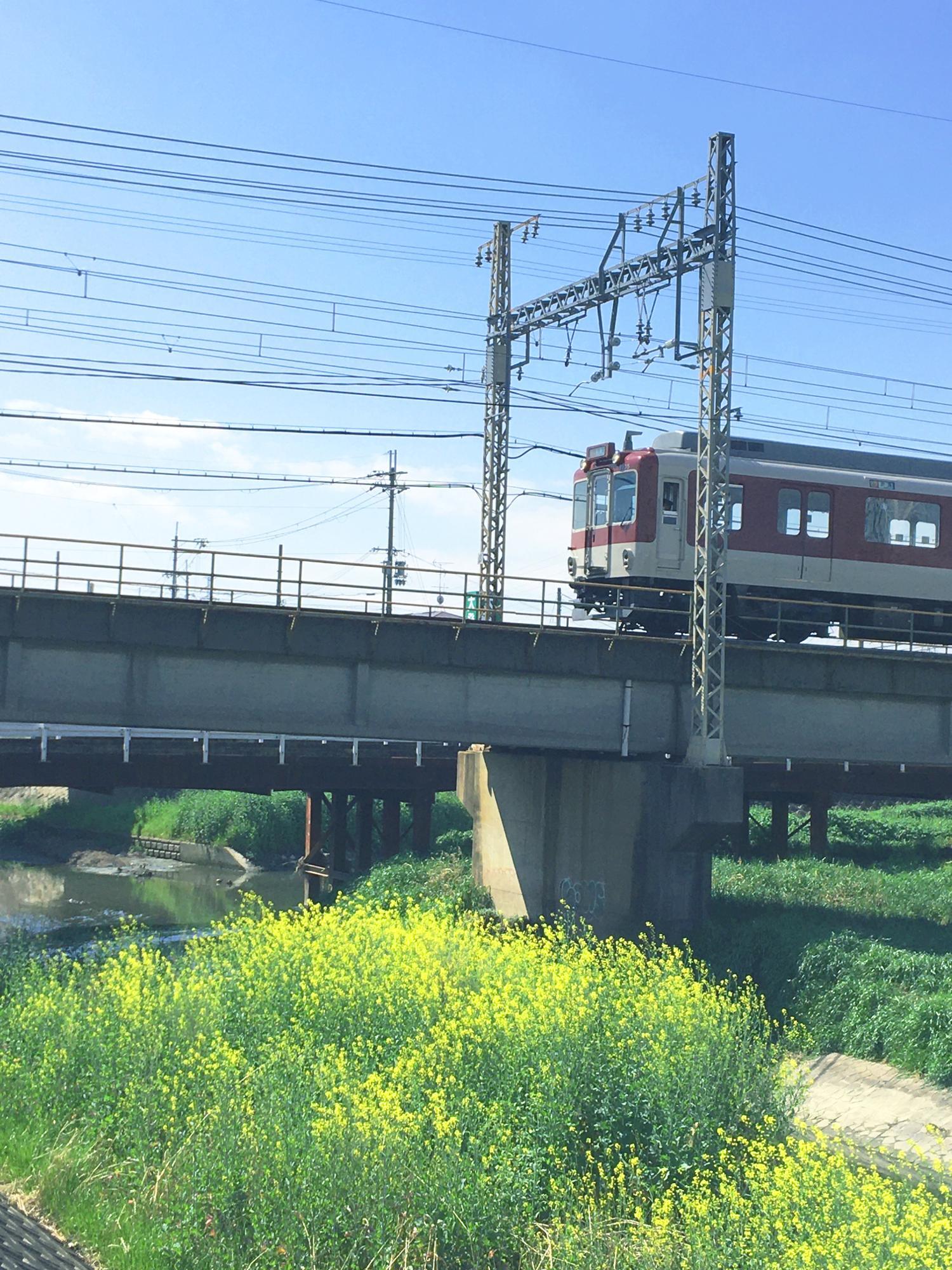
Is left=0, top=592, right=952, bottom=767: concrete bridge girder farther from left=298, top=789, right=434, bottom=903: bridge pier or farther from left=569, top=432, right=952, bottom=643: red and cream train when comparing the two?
left=298, top=789, right=434, bottom=903: bridge pier

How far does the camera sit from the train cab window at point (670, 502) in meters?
26.8

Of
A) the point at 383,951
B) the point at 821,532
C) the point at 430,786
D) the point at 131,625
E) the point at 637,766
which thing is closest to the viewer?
the point at 383,951

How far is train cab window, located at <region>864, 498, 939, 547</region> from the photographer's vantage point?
94.4 ft

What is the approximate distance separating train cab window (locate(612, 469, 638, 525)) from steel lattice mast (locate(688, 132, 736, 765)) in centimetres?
367

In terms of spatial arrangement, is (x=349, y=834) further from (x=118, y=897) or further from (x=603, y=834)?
(x=603, y=834)

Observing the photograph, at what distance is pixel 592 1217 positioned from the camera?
1149cm

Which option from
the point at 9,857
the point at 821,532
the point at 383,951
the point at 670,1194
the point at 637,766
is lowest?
the point at 9,857

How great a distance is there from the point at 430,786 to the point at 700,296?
1896cm

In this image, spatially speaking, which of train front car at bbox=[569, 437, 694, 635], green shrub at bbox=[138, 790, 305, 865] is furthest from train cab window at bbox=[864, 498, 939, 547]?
green shrub at bbox=[138, 790, 305, 865]

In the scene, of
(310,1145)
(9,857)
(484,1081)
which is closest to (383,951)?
(484,1081)

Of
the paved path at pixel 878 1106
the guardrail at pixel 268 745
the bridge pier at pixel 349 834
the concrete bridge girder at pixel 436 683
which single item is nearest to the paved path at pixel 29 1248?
the paved path at pixel 878 1106

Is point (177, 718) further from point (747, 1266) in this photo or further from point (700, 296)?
point (747, 1266)

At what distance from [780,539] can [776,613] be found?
1.67 metres

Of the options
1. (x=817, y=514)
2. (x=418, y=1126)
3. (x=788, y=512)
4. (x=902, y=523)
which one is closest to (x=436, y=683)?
(x=788, y=512)
